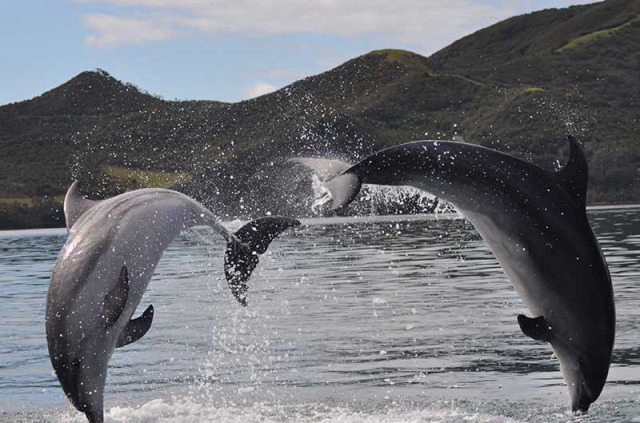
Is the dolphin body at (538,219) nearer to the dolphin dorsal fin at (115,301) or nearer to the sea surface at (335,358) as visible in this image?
the sea surface at (335,358)

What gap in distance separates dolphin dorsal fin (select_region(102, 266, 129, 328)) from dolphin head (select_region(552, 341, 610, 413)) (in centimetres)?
452

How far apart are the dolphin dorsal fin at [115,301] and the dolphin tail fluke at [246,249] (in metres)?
2.62

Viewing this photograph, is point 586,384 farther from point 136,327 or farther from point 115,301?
point 115,301

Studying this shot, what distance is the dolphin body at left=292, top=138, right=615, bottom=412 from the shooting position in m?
11.1

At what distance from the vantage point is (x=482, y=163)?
1122 centimetres

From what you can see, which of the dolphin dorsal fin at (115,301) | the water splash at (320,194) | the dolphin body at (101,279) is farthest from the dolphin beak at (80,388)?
the water splash at (320,194)

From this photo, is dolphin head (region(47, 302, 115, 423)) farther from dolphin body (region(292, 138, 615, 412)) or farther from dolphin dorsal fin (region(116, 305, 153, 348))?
dolphin body (region(292, 138, 615, 412))

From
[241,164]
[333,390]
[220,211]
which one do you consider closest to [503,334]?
[333,390]

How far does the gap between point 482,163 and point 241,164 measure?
171323 millimetres

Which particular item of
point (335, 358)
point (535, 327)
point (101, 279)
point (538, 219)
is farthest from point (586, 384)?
point (335, 358)

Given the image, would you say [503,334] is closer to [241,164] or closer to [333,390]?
[333,390]

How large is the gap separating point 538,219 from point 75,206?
5.34 metres

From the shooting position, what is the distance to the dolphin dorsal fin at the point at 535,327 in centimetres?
1092

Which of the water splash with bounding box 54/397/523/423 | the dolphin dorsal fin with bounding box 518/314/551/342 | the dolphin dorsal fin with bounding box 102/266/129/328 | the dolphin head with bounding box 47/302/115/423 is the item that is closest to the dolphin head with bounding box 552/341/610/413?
the dolphin dorsal fin with bounding box 518/314/551/342
